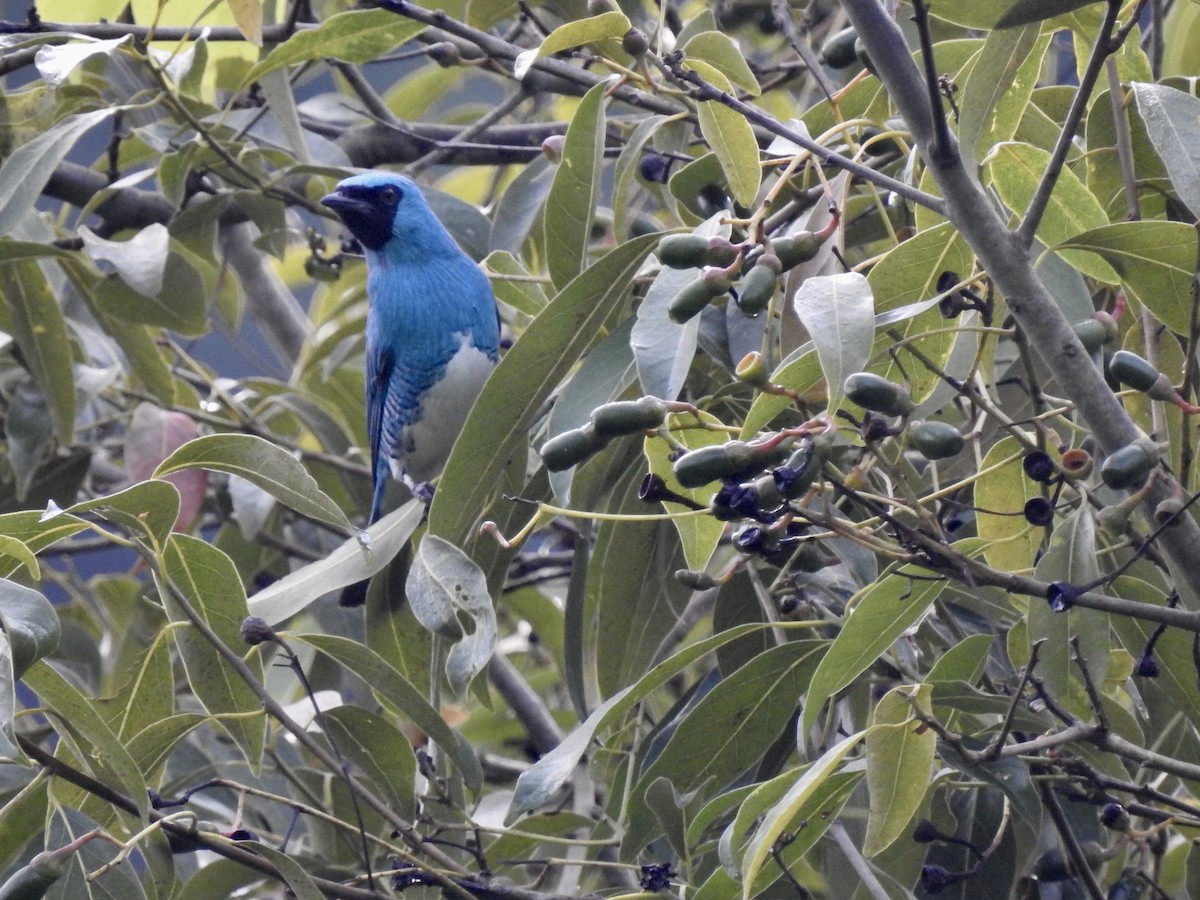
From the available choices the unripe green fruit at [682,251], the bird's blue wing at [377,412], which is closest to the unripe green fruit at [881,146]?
the unripe green fruit at [682,251]

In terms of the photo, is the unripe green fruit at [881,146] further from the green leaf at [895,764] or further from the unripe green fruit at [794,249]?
the green leaf at [895,764]

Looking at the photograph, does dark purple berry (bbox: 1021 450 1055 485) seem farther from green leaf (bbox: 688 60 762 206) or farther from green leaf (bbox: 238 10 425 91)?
green leaf (bbox: 238 10 425 91)

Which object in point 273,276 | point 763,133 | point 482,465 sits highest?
point 763,133

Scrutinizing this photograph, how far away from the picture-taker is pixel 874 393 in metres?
1.21

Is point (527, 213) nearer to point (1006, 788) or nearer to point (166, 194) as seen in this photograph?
point (166, 194)

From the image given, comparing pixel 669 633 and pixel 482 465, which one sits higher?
pixel 482 465

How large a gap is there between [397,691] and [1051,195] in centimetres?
107

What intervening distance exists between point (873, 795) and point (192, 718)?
942 mm

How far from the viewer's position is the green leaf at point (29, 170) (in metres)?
2.17

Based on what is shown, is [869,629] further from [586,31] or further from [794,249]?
[586,31]

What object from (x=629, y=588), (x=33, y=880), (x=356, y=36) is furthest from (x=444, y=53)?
(x=33, y=880)

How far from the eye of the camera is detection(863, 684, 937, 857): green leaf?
4.61 feet

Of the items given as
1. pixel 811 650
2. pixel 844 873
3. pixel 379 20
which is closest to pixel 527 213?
pixel 379 20

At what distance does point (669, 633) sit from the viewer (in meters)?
2.25
